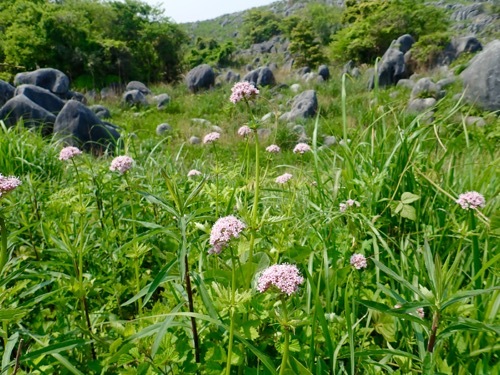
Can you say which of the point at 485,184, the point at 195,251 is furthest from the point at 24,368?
the point at 485,184

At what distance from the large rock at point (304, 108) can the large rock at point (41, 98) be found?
563 centimetres

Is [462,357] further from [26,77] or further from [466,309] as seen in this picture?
[26,77]

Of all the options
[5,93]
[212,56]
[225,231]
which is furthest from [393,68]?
[212,56]

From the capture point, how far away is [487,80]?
28.8 ft

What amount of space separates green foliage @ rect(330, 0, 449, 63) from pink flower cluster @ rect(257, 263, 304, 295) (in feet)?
60.1

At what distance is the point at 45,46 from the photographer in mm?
17203

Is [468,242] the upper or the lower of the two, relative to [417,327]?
lower

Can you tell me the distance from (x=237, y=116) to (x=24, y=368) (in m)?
10.2

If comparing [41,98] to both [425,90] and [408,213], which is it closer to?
[408,213]

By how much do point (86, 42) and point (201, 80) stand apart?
246 inches

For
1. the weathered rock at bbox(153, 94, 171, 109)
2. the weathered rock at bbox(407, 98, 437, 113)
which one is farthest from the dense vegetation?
the weathered rock at bbox(153, 94, 171, 109)

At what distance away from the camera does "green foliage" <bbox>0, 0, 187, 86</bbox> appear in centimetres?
1709

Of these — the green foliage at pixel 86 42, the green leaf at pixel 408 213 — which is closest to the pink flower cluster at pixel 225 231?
the green leaf at pixel 408 213

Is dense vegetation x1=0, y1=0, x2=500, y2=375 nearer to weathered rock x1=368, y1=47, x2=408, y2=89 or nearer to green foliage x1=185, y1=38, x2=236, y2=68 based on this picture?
weathered rock x1=368, y1=47, x2=408, y2=89
